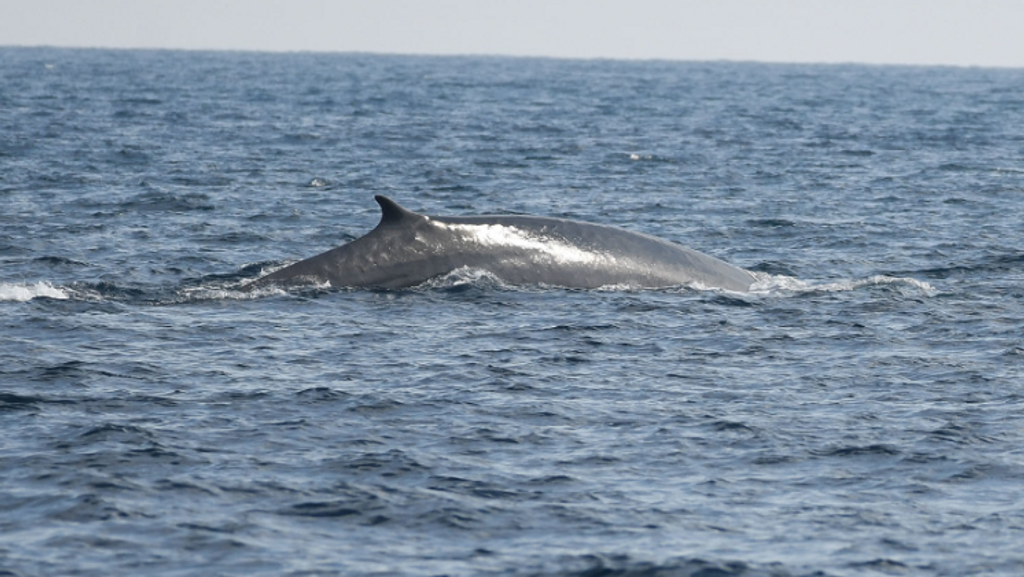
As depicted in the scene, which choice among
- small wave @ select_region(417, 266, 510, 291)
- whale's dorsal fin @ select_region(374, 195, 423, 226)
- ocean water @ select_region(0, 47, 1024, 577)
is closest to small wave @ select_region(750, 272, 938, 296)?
ocean water @ select_region(0, 47, 1024, 577)

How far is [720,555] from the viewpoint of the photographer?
1030cm

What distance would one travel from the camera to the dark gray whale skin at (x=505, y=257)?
1814 cm

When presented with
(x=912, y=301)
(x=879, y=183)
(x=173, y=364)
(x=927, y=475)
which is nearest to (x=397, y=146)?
(x=879, y=183)

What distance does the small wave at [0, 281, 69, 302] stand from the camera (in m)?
18.2

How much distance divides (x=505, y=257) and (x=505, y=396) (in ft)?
14.7

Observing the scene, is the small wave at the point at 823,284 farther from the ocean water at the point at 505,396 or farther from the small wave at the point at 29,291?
the small wave at the point at 29,291

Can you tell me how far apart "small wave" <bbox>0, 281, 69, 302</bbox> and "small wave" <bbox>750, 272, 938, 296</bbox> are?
28.5ft

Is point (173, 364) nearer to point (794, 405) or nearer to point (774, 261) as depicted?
point (794, 405)

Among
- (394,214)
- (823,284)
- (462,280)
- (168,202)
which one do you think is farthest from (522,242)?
(168,202)

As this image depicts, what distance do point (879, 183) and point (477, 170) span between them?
9.56m

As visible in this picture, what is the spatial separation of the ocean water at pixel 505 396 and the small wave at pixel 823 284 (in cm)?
9

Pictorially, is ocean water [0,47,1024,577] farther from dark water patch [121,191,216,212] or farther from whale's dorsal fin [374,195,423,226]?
whale's dorsal fin [374,195,423,226]

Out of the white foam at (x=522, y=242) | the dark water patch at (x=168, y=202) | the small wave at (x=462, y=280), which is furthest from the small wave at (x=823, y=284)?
the dark water patch at (x=168, y=202)

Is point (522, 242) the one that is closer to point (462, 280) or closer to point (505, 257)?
point (505, 257)
